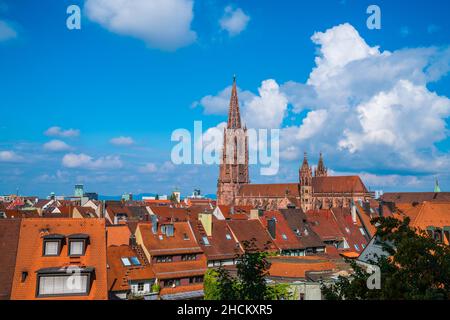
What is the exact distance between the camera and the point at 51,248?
2686cm

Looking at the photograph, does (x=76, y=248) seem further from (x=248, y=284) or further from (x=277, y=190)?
(x=277, y=190)

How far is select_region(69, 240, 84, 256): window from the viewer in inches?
1060

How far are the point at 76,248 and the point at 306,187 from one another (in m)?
151

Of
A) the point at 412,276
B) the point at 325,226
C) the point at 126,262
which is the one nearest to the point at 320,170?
the point at 325,226

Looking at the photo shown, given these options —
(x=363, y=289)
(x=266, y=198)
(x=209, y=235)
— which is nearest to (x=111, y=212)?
(x=209, y=235)

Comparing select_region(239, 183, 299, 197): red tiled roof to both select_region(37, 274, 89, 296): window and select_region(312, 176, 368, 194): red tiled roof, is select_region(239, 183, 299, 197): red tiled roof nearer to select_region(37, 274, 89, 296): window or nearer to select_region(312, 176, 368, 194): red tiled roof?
select_region(312, 176, 368, 194): red tiled roof

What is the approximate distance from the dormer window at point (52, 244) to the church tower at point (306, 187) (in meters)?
150

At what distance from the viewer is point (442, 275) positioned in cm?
1509

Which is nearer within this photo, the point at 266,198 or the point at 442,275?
the point at 442,275

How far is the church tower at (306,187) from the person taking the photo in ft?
564

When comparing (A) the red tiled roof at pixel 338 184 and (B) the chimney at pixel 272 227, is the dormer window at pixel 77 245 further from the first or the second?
(A) the red tiled roof at pixel 338 184

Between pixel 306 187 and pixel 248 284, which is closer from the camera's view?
pixel 248 284

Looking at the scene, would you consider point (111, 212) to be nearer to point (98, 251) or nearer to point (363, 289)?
point (98, 251)
